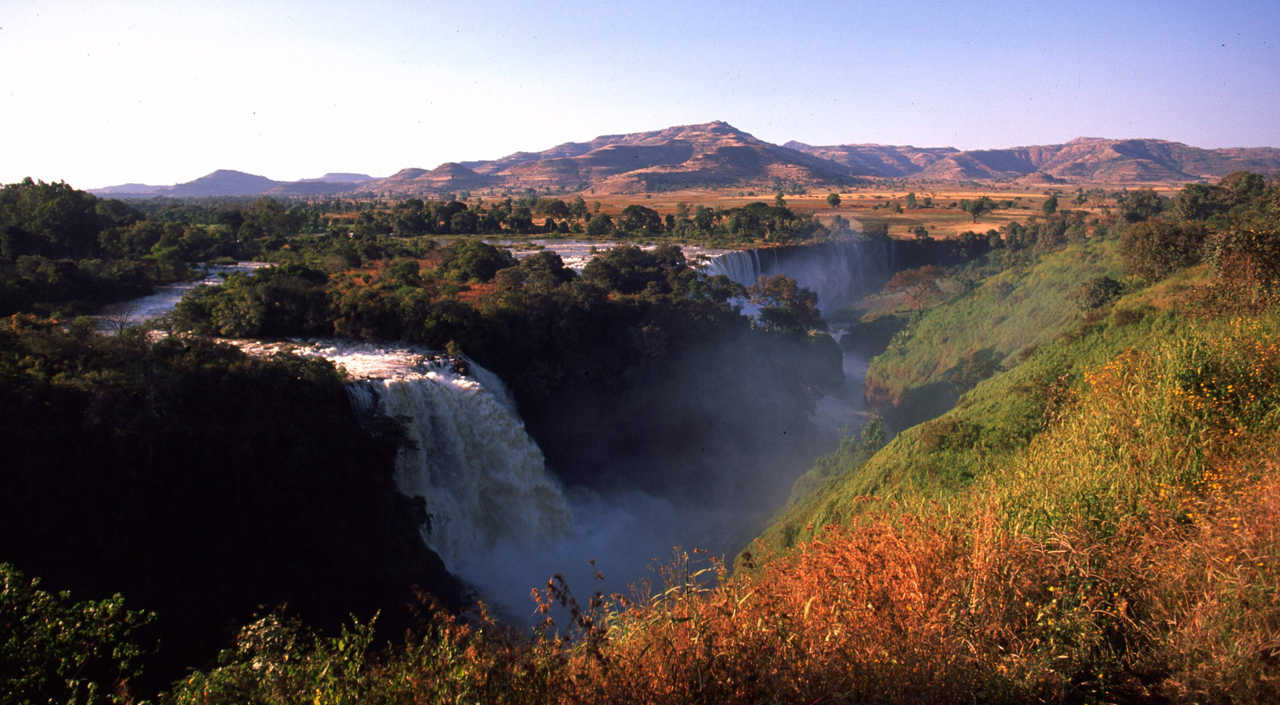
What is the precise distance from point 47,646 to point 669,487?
64.3ft

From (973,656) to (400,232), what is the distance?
4586 cm

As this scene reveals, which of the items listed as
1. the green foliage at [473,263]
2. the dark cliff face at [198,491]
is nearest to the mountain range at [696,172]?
the green foliage at [473,263]

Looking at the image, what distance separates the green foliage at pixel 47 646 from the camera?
4.86 metres

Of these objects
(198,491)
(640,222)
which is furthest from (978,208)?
(198,491)

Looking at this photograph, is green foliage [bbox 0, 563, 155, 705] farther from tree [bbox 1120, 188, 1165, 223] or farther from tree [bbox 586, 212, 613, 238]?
tree [bbox 1120, 188, 1165, 223]

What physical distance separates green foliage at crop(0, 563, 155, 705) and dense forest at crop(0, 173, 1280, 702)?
3 cm

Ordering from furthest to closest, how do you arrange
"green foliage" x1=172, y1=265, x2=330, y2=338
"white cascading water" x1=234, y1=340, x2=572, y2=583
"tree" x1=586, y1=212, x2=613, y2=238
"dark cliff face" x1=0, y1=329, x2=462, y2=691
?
"tree" x1=586, y1=212, x2=613, y2=238, "green foliage" x1=172, y1=265, x2=330, y2=338, "white cascading water" x1=234, y1=340, x2=572, y2=583, "dark cliff face" x1=0, y1=329, x2=462, y2=691

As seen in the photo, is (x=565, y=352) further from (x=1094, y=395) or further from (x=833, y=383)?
(x=833, y=383)

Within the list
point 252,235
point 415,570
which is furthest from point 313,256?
point 415,570

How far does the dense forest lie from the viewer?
449 cm

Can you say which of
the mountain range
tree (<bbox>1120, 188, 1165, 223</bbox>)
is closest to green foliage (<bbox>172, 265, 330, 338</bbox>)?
tree (<bbox>1120, 188, 1165, 223</bbox>)

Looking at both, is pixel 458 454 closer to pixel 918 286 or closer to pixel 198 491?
pixel 198 491

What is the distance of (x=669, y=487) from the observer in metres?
23.5

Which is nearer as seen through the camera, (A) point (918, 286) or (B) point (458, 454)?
(B) point (458, 454)
